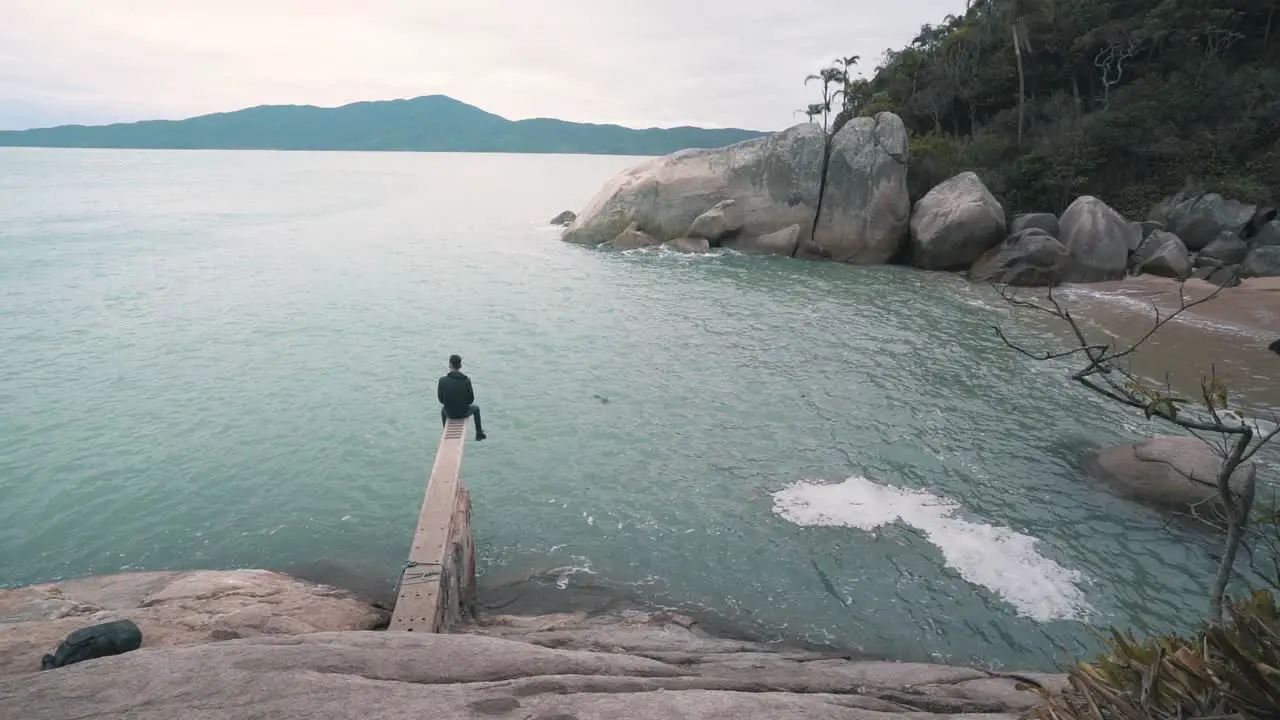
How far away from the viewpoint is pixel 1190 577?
9.22 m

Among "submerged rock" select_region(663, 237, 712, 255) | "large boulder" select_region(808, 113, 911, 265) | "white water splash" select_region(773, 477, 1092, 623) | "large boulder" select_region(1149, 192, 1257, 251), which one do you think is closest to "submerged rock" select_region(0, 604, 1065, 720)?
"white water splash" select_region(773, 477, 1092, 623)

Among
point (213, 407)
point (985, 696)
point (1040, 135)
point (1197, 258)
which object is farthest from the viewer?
point (1040, 135)

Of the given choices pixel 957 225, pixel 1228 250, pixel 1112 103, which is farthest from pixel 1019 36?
pixel 1228 250

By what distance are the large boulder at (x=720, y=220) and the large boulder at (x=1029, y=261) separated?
479 inches

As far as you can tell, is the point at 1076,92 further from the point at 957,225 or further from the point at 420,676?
the point at 420,676

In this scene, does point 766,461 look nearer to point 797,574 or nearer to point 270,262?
point 797,574

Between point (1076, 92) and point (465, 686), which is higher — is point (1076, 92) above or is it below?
above

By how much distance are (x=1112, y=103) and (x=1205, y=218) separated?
34.7 ft

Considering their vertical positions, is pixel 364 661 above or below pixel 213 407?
above

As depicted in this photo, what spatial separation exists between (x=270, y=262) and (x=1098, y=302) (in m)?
34.7

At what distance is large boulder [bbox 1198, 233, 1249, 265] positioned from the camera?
26.1 metres

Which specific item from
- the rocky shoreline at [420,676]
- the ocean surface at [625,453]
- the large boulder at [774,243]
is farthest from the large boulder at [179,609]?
the large boulder at [774,243]

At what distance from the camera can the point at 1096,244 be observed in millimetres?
26875

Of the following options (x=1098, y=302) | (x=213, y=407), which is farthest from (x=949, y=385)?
(x=213, y=407)
